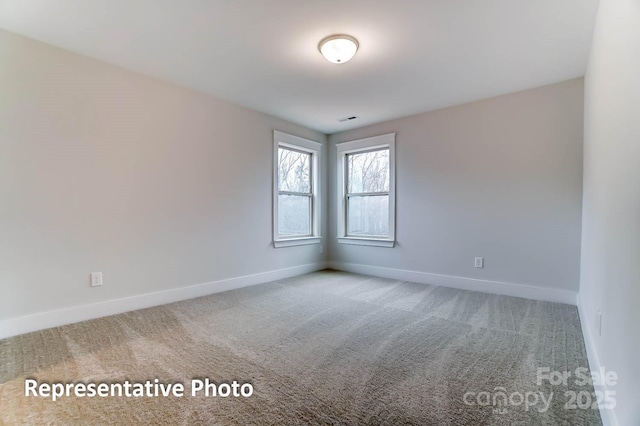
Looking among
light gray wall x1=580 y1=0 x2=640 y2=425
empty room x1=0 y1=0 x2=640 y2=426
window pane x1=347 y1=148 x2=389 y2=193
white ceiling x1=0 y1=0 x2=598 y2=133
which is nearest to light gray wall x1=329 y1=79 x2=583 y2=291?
empty room x1=0 y1=0 x2=640 y2=426

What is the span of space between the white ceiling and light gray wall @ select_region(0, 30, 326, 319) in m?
0.27

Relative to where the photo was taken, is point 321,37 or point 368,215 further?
point 368,215

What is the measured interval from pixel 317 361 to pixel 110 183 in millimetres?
2503

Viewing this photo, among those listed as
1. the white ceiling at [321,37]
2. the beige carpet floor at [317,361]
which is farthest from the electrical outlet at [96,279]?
the white ceiling at [321,37]

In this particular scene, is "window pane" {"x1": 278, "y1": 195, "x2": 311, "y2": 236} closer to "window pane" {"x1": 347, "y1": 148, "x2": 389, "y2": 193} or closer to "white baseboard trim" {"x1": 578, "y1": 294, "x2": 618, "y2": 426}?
"window pane" {"x1": 347, "y1": 148, "x2": 389, "y2": 193}

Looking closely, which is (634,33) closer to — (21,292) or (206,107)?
(206,107)

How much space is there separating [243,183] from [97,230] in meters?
1.68

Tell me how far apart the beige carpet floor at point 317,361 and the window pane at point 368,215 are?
5.36 feet

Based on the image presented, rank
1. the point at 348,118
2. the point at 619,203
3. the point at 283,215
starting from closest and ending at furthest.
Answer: the point at 619,203, the point at 348,118, the point at 283,215

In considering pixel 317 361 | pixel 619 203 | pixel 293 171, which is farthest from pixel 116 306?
pixel 619 203

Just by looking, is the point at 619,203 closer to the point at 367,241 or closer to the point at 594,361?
the point at 594,361

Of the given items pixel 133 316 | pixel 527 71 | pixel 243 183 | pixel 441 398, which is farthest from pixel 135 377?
pixel 527 71

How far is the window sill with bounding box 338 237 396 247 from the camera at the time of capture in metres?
4.36

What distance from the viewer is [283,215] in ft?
14.7
